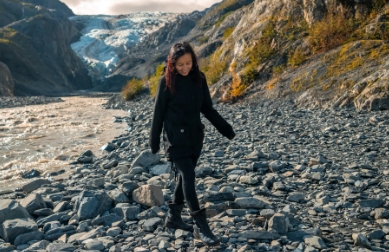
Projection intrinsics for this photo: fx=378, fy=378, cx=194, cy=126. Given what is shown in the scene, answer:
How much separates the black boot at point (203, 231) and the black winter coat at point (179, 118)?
25.0 inches

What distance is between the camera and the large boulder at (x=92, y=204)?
4.89m

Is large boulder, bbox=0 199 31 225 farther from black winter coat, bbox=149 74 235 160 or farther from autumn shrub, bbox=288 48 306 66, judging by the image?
autumn shrub, bbox=288 48 306 66

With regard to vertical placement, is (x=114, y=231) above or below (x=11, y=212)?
below

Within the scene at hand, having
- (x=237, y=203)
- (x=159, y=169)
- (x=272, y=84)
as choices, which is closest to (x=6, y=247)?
(x=237, y=203)

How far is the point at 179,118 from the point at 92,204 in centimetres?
199

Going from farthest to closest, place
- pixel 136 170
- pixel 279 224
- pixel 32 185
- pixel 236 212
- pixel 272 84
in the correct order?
pixel 272 84
pixel 136 170
pixel 32 185
pixel 236 212
pixel 279 224

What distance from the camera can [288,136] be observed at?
1003cm

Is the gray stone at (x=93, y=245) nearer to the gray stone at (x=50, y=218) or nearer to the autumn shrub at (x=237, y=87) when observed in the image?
the gray stone at (x=50, y=218)


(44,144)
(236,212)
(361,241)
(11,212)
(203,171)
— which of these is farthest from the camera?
(44,144)

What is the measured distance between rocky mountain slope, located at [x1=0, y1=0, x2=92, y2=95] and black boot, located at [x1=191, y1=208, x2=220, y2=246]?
70.0 m

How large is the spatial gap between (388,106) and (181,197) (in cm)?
Result: 1027

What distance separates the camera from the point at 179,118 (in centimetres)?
390

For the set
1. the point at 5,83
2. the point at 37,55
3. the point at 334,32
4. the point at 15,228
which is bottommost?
the point at 15,228

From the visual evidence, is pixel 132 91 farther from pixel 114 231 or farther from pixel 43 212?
pixel 114 231
